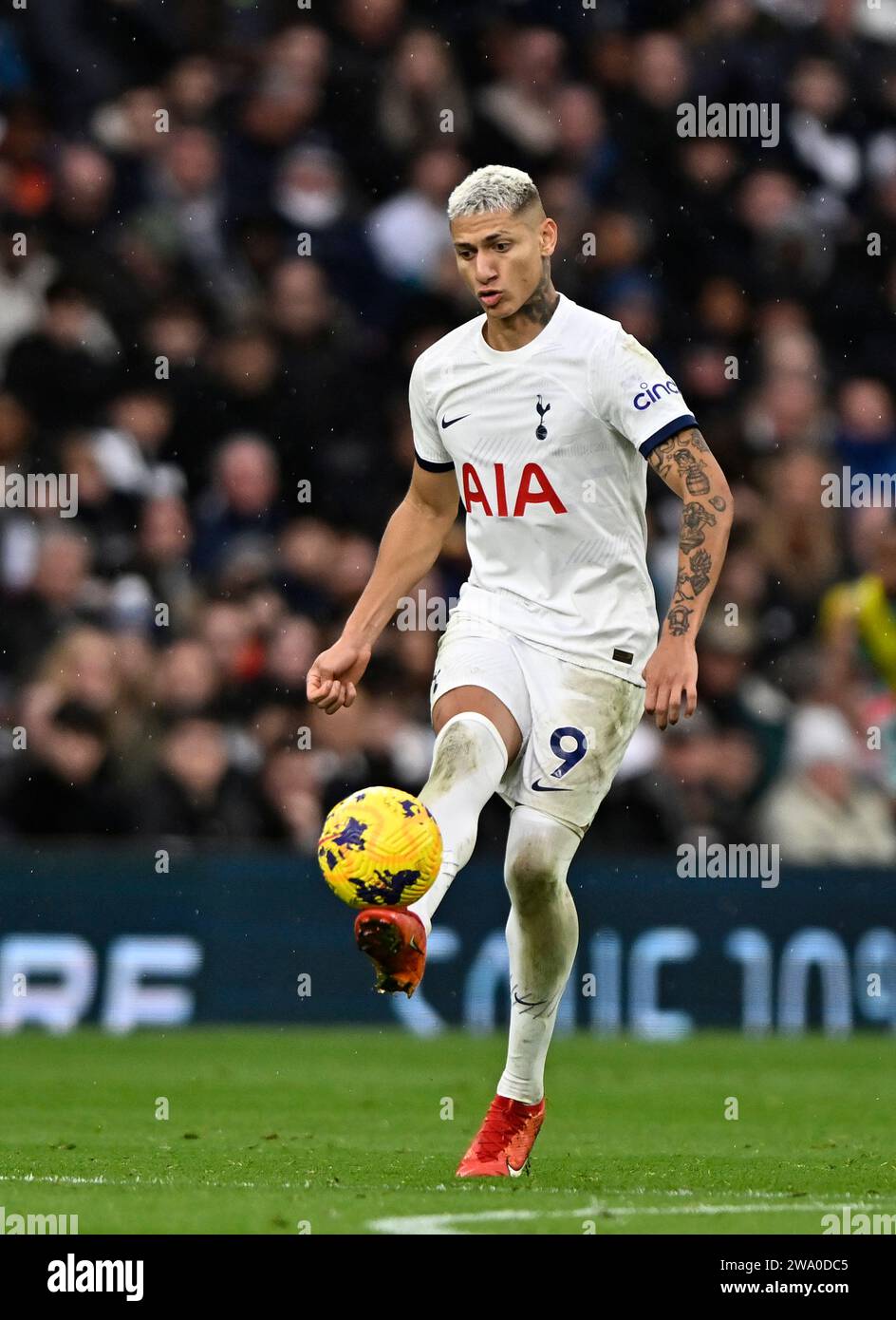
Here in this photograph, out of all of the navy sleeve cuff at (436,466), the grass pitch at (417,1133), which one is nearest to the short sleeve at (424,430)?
the navy sleeve cuff at (436,466)

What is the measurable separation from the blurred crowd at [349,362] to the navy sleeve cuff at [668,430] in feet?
20.1

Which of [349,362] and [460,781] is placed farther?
[349,362]

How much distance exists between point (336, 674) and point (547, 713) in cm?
62

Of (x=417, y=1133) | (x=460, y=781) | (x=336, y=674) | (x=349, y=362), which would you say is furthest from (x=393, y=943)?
(x=349, y=362)

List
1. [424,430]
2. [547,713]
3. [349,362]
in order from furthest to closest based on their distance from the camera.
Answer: [349,362], [424,430], [547,713]

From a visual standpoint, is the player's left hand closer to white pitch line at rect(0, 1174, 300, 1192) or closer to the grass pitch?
the grass pitch

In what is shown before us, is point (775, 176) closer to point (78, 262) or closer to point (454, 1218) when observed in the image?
point (78, 262)

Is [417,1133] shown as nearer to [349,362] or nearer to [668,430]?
[668,430]

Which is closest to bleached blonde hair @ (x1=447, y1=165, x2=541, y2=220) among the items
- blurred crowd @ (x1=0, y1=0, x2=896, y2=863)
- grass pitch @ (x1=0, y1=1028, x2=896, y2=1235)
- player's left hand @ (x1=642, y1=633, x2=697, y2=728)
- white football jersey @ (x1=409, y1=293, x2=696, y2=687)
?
white football jersey @ (x1=409, y1=293, x2=696, y2=687)

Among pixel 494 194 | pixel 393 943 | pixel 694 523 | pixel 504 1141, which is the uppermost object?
pixel 494 194

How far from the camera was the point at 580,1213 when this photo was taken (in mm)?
5949

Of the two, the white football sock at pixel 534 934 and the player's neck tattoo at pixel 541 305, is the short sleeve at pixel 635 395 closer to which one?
the player's neck tattoo at pixel 541 305

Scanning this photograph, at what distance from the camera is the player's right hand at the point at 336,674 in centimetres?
709

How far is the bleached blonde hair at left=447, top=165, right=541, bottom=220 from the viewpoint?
6.90 m
